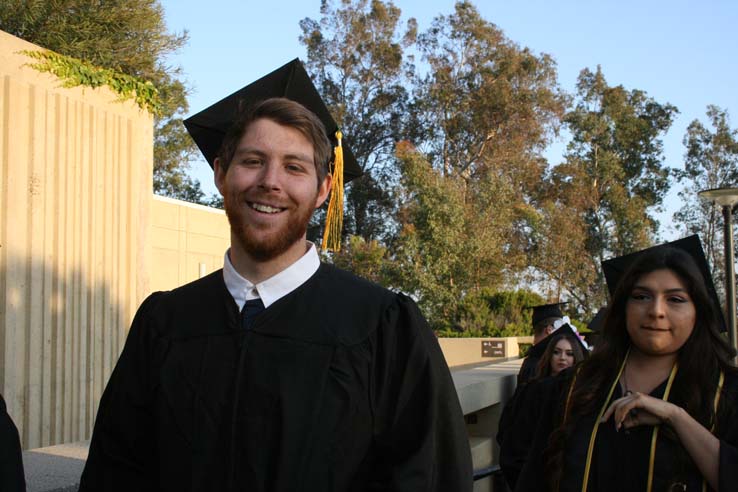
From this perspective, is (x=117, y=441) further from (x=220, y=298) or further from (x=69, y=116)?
(x=69, y=116)

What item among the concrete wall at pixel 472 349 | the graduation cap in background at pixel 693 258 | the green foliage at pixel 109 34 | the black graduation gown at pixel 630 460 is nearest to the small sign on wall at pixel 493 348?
the concrete wall at pixel 472 349

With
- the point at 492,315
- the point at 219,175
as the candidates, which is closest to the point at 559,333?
the point at 219,175

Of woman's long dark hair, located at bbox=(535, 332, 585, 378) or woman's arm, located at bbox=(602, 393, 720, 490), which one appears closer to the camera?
woman's arm, located at bbox=(602, 393, 720, 490)

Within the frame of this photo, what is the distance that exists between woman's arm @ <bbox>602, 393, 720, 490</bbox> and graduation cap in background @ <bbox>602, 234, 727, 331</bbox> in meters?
0.53

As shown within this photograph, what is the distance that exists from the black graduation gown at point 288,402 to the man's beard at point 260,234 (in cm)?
14

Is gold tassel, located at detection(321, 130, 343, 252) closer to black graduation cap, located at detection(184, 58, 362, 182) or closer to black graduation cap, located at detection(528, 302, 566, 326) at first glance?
black graduation cap, located at detection(184, 58, 362, 182)

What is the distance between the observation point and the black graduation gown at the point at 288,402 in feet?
7.15

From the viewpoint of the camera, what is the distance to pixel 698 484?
286cm

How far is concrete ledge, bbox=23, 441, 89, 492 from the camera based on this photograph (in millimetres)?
5531

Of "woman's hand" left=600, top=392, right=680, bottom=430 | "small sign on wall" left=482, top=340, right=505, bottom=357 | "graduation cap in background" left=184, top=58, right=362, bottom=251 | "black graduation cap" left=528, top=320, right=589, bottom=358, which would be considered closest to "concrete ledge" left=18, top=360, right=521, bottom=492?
"black graduation cap" left=528, top=320, right=589, bottom=358

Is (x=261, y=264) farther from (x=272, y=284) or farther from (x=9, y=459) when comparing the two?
(x=9, y=459)

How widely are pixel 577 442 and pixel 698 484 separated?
416mm

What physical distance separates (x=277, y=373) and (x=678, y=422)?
56.4 inches

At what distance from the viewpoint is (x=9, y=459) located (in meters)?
2.78
